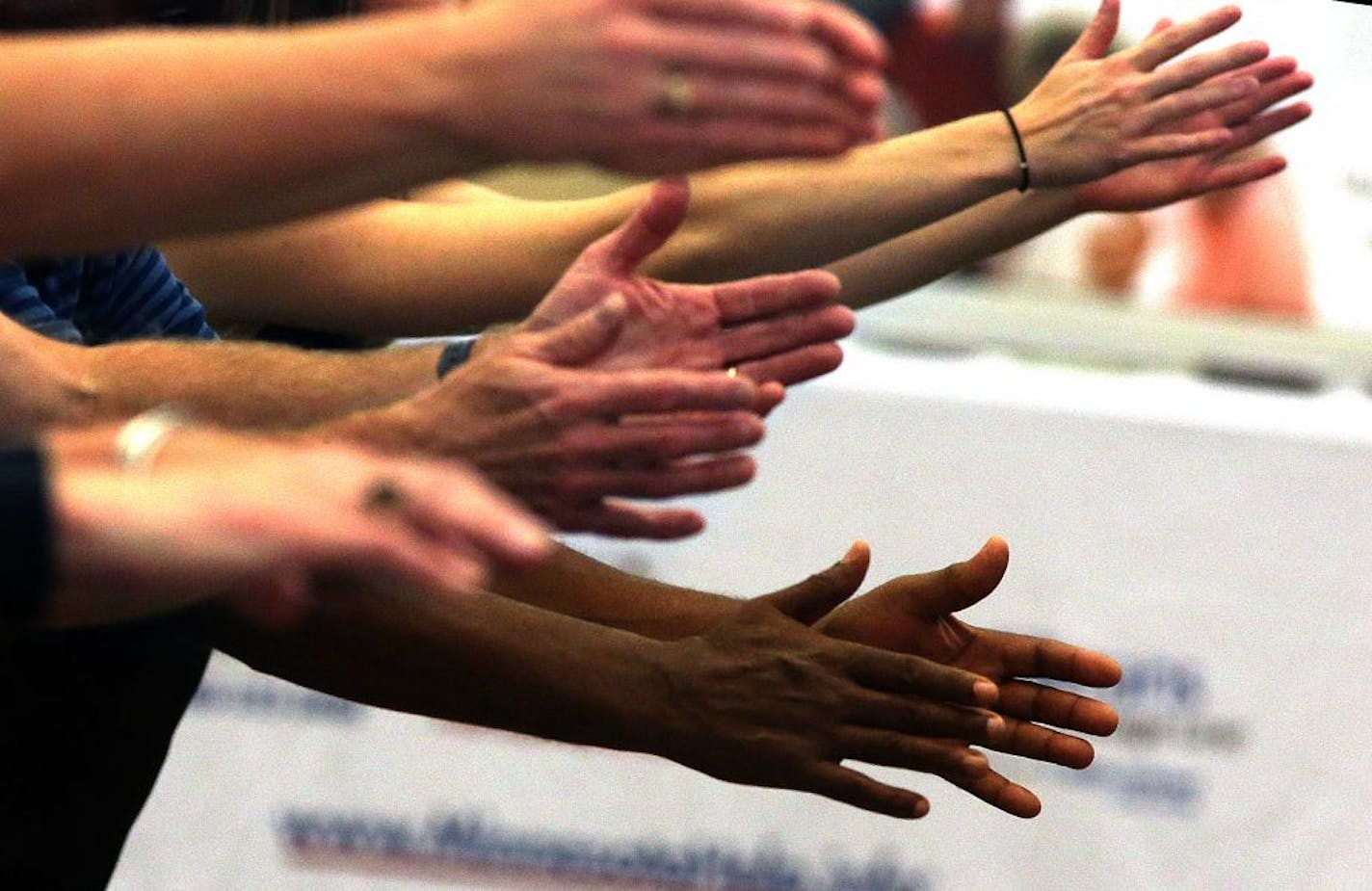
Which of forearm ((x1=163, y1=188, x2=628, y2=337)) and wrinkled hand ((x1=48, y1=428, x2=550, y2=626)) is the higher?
forearm ((x1=163, y1=188, x2=628, y2=337))

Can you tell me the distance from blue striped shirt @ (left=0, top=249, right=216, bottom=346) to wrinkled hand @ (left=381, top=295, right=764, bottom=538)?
0.33 meters

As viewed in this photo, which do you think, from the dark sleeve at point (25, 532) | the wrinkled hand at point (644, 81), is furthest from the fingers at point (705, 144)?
the dark sleeve at point (25, 532)

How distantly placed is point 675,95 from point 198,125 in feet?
0.70

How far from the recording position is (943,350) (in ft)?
8.68

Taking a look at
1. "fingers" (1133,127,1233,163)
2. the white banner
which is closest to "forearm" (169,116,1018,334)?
"fingers" (1133,127,1233,163)

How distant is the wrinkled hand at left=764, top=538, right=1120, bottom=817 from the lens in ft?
4.55

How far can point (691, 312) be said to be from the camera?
1.31m

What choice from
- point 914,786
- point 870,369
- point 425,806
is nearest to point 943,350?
point 870,369

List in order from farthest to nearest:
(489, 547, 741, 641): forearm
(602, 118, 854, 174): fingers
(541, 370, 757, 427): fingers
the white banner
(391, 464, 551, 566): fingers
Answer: the white banner
(489, 547, 741, 641): forearm
(541, 370, 757, 427): fingers
(602, 118, 854, 174): fingers
(391, 464, 551, 566): fingers

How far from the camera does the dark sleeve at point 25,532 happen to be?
83 centimetres

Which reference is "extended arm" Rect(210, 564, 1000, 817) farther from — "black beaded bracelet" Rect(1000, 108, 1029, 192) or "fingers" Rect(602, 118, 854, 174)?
"fingers" Rect(602, 118, 854, 174)

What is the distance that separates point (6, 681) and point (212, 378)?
0.24 metres

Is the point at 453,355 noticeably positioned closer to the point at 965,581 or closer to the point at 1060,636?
the point at 965,581

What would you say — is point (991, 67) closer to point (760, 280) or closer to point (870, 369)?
point (870, 369)
